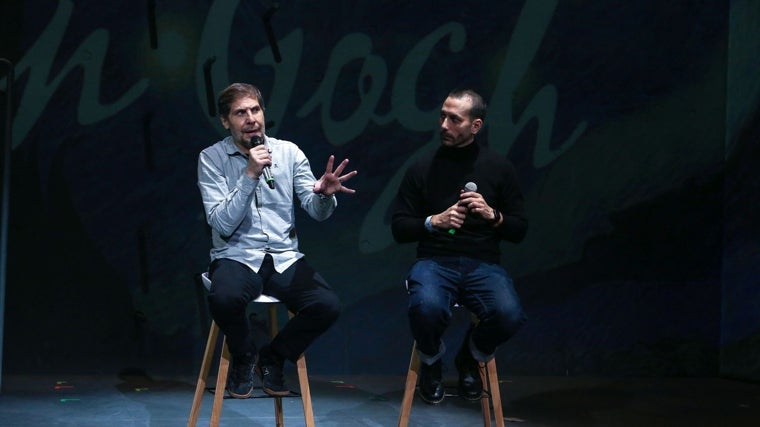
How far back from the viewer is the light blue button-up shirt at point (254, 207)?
11.2 ft

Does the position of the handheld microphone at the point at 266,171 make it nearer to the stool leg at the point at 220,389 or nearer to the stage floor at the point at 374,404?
the stool leg at the point at 220,389

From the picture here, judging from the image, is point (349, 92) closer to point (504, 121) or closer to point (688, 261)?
point (504, 121)

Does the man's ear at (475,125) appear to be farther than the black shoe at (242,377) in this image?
Yes

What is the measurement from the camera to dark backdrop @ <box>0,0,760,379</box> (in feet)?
15.4

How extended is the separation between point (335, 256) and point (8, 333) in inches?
64.1

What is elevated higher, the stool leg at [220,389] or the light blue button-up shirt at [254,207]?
the light blue button-up shirt at [254,207]

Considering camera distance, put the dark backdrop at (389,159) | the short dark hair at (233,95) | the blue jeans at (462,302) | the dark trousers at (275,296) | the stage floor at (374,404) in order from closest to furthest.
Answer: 1. the dark trousers at (275,296)
2. the blue jeans at (462,302)
3. the short dark hair at (233,95)
4. the stage floor at (374,404)
5. the dark backdrop at (389,159)

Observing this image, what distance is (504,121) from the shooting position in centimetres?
511

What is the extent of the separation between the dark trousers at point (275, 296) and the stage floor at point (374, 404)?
59cm

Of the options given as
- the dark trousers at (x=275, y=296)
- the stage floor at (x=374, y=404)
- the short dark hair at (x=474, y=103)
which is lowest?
the stage floor at (x=374, y=404)

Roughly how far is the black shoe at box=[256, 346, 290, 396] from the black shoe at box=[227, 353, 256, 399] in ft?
0.17

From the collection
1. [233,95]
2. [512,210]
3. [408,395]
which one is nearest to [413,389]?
[408,395]

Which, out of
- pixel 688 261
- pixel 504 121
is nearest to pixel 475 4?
pixel 504 121

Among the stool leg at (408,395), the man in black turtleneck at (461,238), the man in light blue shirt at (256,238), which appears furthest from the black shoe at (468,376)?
the man in light blue shirt at (256,238)
